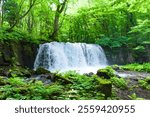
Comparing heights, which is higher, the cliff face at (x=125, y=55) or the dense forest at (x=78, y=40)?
the dense forest at (x=78, y=40)

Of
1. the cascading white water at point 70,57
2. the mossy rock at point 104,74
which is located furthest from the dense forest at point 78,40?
the cascading white water at point 70,57

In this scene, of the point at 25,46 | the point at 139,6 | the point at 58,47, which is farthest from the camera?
the point at 58,47

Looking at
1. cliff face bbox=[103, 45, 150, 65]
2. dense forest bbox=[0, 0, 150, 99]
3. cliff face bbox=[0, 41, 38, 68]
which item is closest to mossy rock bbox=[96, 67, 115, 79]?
dense forest bbox=[0, 0, 150, 99]

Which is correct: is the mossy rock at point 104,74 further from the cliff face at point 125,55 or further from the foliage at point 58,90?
the cliff face at point 125,55

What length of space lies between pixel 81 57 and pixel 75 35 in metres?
8.38

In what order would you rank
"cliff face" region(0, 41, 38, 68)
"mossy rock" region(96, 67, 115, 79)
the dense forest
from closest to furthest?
the dense forest
"mossy rock" region(96, 67, 115, 79)
"cliff face" region(0, 41, 38, 68)

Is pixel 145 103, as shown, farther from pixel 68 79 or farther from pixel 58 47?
pixel 58 47

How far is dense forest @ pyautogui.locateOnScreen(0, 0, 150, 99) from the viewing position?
697 centimetres

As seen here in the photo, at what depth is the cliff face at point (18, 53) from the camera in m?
14.4

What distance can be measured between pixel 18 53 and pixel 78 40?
38.8 ft

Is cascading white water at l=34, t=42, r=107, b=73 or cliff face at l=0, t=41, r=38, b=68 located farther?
cascading white water at l=34, t=42, r=107, b=73

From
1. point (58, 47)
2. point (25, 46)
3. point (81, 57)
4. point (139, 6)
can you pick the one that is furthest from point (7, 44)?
point (139, 6)

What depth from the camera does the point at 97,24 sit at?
27172 mm

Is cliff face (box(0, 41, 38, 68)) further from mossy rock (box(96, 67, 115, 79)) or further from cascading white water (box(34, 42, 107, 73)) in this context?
mossy rock (box(96, 67, 115, 79))
